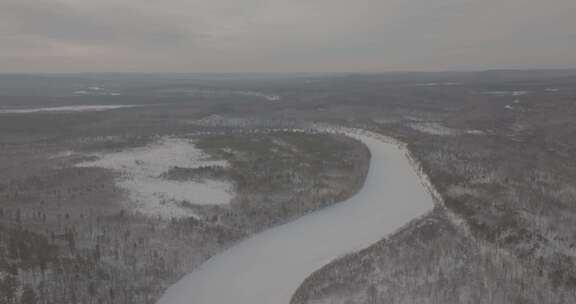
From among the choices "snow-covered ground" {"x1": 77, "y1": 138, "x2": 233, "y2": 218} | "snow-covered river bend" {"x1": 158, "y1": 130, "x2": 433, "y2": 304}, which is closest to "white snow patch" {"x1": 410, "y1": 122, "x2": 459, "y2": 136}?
"snow-covered river bend" {"x1": 158, "y1": 130, "x2": 433, "y2": 304}

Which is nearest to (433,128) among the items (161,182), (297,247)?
(161,182)

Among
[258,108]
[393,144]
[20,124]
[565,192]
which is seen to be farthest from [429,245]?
[258,108]

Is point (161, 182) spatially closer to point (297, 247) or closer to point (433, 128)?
point (297, 247)

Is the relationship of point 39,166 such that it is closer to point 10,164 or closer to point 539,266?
point 10,164

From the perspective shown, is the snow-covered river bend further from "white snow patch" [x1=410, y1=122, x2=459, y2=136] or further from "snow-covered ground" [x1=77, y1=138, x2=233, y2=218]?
"white snow patch" [x1=410, y1=122, x2=459, y2=136]

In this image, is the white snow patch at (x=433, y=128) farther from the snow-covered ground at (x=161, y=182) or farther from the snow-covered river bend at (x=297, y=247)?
the snow-covered ground at (x=161, y=182)

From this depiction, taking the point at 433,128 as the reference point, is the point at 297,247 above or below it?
below

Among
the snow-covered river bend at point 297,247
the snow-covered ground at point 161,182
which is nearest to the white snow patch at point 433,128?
the snow-covered river bend at point 297,247
